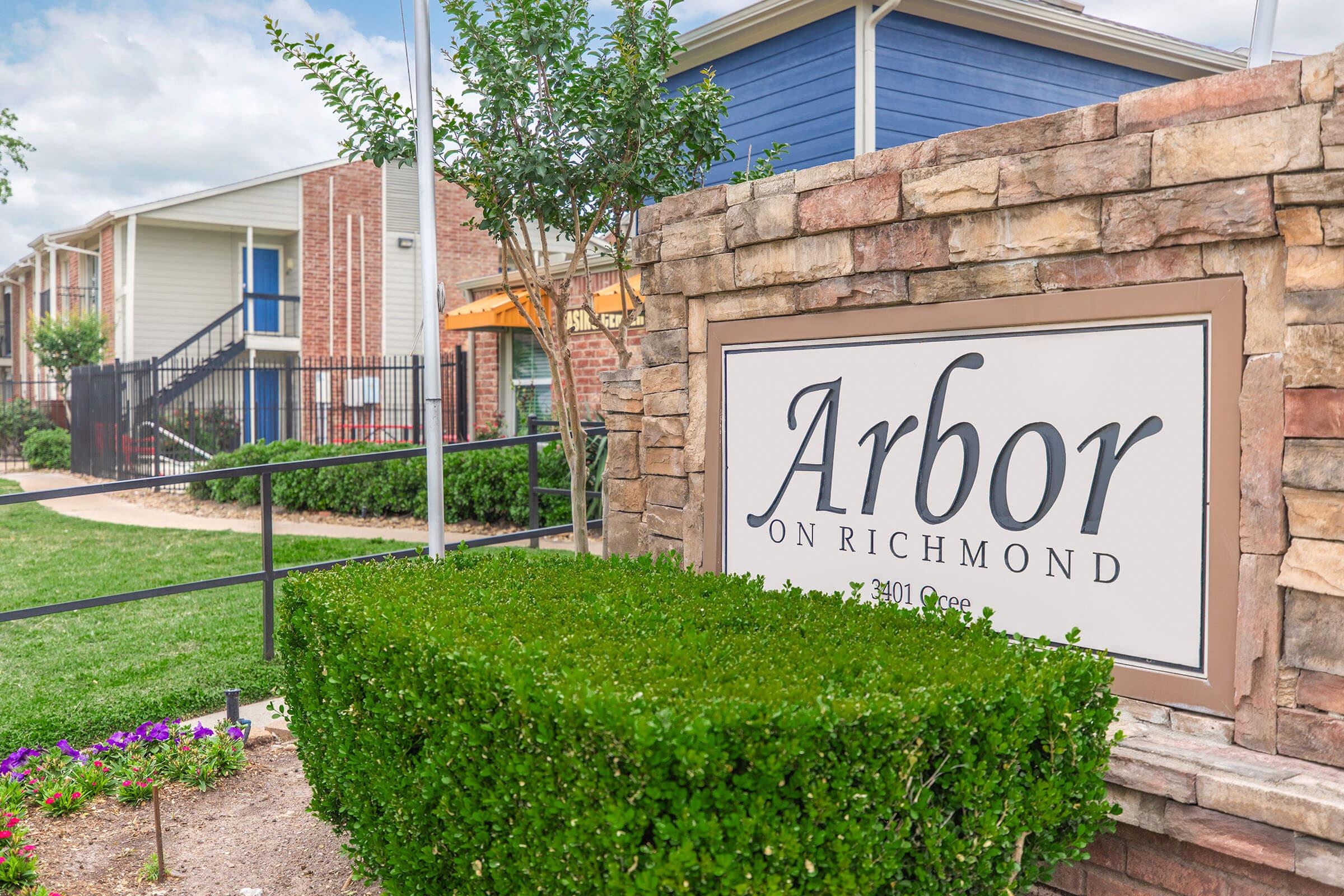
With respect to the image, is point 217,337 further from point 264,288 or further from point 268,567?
point 268,567

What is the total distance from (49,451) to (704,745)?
22.2 m

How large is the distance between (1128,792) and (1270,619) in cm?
54

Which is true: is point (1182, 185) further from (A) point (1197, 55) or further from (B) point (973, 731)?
(A) point (1197, 55)

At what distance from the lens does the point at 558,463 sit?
10.4m

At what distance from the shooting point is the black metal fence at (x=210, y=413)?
53.2ft

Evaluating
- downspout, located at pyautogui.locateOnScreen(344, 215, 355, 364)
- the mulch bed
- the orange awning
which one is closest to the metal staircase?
downspout, located at pyautogui.locateOnScreen(344, 215, 355, 364)

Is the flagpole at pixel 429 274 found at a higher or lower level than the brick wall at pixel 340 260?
lower

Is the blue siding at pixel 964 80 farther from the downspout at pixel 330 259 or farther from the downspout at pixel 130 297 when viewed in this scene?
the downspout at pixel 130 297

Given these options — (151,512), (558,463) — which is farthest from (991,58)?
(151,512)

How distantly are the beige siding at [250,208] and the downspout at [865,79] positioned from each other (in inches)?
601

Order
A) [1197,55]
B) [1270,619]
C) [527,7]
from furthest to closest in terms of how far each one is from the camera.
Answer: [1197,55]
[527,7]
[1270,619]

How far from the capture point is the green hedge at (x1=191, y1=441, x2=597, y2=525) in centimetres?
→ 1043

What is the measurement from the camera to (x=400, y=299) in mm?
→ 22188

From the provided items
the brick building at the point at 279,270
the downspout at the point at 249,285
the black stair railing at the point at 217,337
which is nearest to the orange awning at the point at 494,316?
the brick building at the point at 279,270
